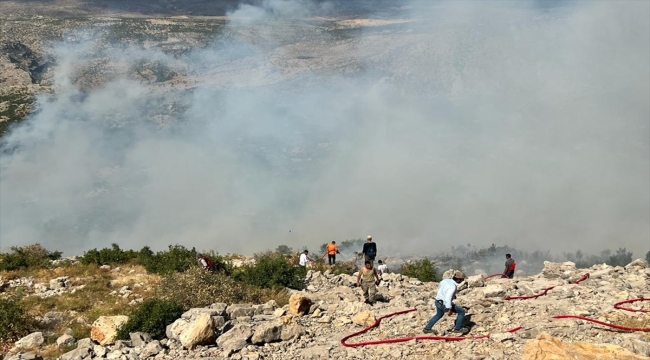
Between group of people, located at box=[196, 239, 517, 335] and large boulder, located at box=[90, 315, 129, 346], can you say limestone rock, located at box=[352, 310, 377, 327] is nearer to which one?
group of people, located at box=[196, 239, 517, 335]

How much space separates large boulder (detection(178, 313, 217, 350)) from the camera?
28.2 feet

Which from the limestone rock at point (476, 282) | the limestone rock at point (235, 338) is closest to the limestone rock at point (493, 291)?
the limestone rock at point (476, 282)

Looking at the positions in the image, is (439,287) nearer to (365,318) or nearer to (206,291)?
(365,318)

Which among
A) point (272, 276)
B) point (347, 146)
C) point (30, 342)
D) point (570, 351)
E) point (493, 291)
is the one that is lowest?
point (347, 146)

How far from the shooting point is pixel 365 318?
9.54m

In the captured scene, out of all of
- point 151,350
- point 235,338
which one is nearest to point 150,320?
point 151,350

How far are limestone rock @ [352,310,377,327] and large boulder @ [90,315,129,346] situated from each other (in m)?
4.03

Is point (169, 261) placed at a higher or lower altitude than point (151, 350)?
lower

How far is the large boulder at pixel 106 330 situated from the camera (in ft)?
29.9

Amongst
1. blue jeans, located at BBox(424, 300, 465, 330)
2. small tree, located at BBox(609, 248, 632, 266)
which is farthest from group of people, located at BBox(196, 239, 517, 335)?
small tree, located at BBox(609, 248, 632, 266)

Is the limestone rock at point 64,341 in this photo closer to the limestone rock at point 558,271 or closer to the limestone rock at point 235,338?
the limestone rock at point 235,338

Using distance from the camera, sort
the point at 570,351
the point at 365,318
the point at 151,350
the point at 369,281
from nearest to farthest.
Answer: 1. the point at 570,351
2. the point at 151,350
3. the point at 365,318
4. the point at 369,281

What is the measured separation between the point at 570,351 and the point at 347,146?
54.6 meters

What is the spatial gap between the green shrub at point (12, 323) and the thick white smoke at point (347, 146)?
2159 centimetres
